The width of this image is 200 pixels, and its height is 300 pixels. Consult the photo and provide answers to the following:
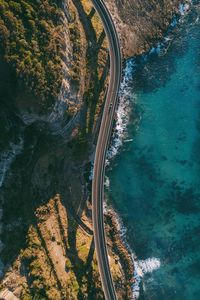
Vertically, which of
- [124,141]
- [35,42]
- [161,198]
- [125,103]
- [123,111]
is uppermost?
[35,42]

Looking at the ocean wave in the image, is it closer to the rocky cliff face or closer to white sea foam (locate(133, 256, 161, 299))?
the rocky cliff face

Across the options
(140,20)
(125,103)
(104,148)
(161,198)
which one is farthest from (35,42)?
(161,198)

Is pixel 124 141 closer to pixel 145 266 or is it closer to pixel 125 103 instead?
pixel 125 103

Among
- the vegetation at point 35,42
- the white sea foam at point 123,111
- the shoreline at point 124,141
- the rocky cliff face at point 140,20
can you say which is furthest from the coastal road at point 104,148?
the vegetation at point 35,42

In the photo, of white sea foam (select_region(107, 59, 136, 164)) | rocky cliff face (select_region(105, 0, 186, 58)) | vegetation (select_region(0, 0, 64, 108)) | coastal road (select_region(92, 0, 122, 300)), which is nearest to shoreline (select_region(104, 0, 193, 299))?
white sea foam (select_region(107, 59, 136, 164))

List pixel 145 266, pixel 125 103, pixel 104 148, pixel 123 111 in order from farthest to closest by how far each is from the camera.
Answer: pixel 125 103
pixel 123 111
pixel 145 266
pixel 104 148

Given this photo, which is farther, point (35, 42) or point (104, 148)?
point (104, 148)
